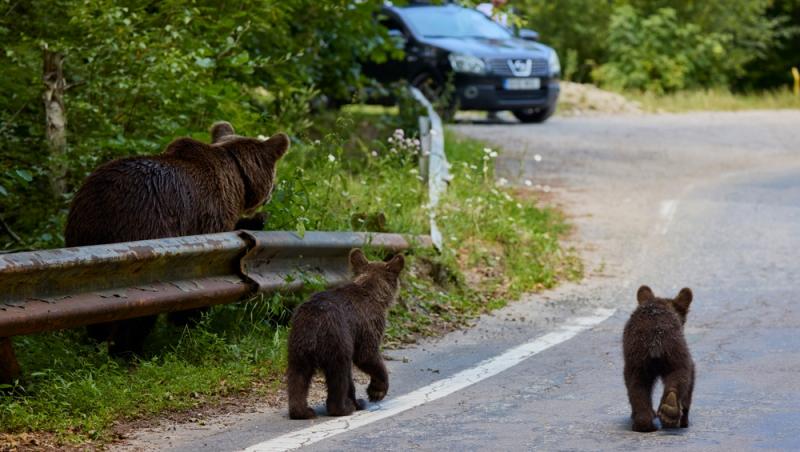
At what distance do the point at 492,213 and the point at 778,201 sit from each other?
14.1 feet

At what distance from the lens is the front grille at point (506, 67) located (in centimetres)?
2345

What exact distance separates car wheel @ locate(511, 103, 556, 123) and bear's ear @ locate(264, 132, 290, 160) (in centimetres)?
1629

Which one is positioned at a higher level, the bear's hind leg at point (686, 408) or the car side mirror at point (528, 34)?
the bear's hind leg at point (686, 408)

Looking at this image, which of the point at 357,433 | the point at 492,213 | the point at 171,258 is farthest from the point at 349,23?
the point at 357,433

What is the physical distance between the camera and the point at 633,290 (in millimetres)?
11664

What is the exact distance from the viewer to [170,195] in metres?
8.37

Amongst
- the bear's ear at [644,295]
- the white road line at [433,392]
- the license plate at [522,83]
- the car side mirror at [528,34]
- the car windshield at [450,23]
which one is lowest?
the license plate at [522,83]

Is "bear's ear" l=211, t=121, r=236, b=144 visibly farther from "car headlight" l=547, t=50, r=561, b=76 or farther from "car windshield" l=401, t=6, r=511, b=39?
"car headlight" l=547, t=50, r=561, b=76

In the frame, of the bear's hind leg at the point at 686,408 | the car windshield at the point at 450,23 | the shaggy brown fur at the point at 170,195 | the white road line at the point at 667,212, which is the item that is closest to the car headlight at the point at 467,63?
the car windshield at the point at 450,23

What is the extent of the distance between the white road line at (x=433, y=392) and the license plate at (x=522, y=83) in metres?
13.4

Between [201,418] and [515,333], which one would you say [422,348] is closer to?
[515,333]

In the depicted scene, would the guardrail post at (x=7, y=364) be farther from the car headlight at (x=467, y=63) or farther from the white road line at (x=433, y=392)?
the car headlight at (x=467, y=63)

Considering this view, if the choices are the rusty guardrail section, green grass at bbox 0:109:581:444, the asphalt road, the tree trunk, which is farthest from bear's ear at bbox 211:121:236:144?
the asphalt road

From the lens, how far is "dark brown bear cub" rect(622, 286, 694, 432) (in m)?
6.59
